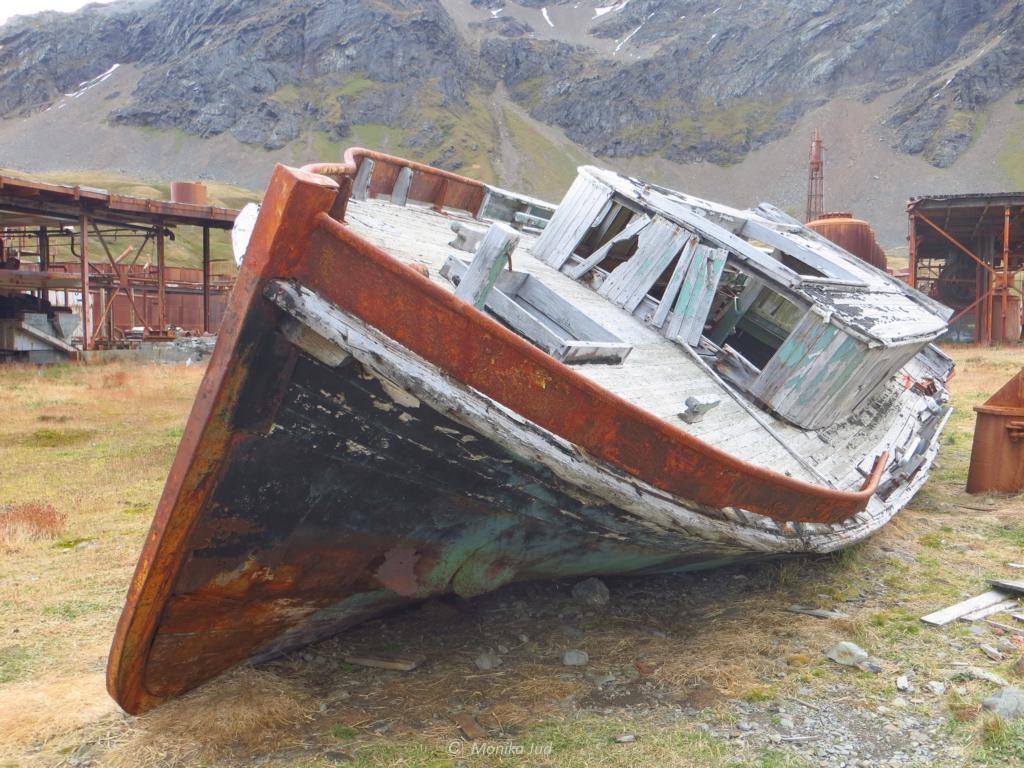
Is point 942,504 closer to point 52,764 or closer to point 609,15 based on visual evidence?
point 52,764

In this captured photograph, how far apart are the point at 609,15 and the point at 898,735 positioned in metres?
207

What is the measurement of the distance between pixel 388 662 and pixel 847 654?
285cm

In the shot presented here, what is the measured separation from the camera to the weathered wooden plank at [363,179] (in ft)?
29.8

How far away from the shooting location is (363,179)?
924cm

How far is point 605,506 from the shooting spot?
416 cm

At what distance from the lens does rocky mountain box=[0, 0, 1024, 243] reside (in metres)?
126

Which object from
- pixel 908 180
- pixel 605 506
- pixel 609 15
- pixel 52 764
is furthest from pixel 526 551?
pixel 609 15

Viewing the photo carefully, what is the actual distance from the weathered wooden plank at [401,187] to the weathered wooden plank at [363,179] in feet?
1.73

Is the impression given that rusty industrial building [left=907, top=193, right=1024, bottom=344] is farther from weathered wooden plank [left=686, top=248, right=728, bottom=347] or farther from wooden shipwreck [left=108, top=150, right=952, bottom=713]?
wooden shipwreck [left=108, top=150, right=952, bottom=713]

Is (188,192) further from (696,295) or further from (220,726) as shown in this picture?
(220,726)

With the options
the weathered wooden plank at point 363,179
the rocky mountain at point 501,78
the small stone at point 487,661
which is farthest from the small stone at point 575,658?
the rocky mountain at point 501,78

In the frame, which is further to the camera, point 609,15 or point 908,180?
point 609,15

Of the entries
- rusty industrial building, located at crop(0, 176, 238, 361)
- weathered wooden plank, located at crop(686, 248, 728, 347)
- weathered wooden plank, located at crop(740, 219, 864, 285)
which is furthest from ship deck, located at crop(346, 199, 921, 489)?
rusty industrial building, located at crop(0, 176, 238, 361)

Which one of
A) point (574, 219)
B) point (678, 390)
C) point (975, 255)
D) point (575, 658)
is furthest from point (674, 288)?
point (975, 255)
